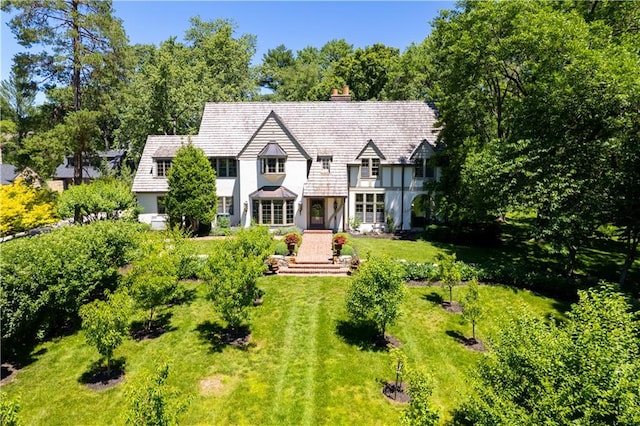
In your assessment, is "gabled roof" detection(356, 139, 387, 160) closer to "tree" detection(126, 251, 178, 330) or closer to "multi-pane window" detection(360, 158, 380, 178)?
"multi-pane window" detection(360, 158, 380, 178)

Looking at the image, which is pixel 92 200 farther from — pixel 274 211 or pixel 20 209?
pixel 274 211

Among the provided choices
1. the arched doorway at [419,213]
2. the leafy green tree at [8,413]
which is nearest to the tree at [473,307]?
the leafy green tree at [8,413]

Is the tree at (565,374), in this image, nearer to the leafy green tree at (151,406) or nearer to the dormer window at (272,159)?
the leafy green tree at (151,406)

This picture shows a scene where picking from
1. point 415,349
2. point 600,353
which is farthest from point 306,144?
point 600,353

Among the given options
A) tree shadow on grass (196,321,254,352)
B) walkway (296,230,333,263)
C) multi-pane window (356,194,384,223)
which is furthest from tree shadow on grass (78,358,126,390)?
multi-pane window (356,194,384,223)

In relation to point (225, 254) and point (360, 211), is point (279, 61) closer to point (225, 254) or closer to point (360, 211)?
point (360, 211)

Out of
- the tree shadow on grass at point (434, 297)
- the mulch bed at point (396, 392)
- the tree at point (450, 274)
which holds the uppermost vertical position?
the tree at point (450, 274)
